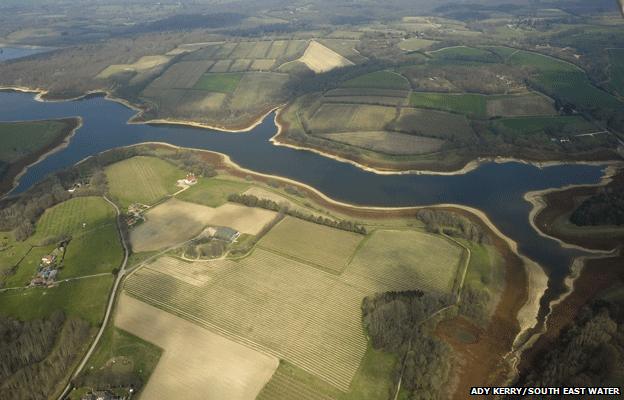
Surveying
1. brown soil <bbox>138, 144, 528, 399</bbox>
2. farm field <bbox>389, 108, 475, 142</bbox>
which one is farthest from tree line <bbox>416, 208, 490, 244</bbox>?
farm field <bbox>389, 108, 475, 142</bbox>

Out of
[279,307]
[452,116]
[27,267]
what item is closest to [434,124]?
[452,116]

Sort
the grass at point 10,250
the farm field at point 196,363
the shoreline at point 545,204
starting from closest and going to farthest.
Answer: the farm field at point 196,363, the grass at point 10,250, the shoreline at point 545,204

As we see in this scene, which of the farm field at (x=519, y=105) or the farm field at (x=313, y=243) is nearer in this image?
the farm field at (x=313, y=243)

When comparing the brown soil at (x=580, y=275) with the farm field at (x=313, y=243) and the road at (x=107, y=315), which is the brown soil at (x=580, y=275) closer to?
the farm field at (x=313, y=243)

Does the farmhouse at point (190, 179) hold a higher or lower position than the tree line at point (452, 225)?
lower

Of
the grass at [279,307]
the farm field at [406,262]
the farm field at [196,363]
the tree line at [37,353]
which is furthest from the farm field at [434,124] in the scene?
the tree line at [37,353]

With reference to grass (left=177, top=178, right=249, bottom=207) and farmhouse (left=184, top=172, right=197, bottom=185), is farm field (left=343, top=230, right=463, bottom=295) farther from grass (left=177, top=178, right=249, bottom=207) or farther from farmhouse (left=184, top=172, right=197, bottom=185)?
farmhouse (left=184, top=172, right=197, bottom=185)

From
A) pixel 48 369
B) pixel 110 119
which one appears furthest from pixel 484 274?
pixel 110 119
